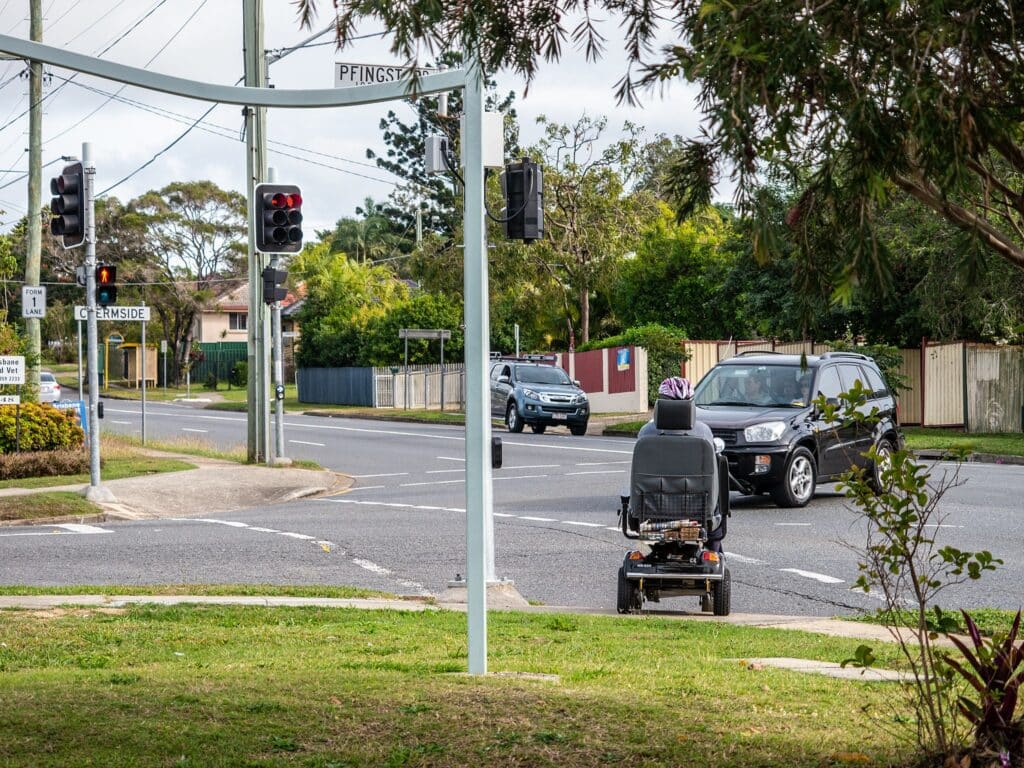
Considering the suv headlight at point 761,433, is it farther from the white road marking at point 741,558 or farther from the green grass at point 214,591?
the green grass at point 214,591

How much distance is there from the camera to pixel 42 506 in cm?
1753

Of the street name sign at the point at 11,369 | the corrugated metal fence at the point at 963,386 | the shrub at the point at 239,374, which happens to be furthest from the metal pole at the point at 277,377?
the shrub at the point at 239,374

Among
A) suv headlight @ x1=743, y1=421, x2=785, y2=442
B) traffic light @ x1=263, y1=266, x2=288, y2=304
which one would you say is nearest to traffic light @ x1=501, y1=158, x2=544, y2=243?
suv headlight @ x1=743, y1=421, x2=785, y2=442

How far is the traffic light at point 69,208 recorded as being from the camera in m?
16.6

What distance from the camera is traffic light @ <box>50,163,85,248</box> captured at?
16.6 metres

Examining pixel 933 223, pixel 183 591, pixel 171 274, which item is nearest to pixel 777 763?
pixel 183 591

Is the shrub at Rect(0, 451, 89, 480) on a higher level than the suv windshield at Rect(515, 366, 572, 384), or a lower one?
lower

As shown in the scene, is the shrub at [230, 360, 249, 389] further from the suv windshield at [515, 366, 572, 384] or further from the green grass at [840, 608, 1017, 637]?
the green grass at [840, 608, 1017, 637]

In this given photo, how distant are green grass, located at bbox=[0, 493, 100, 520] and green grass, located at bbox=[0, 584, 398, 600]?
20.2 feet

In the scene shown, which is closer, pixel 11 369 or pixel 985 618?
pixel 985 618

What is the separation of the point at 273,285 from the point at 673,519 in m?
14.6

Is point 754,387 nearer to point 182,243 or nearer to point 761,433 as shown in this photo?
point 761,433

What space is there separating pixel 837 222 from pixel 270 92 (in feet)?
14.2

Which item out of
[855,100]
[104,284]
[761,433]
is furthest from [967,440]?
[855,100]
